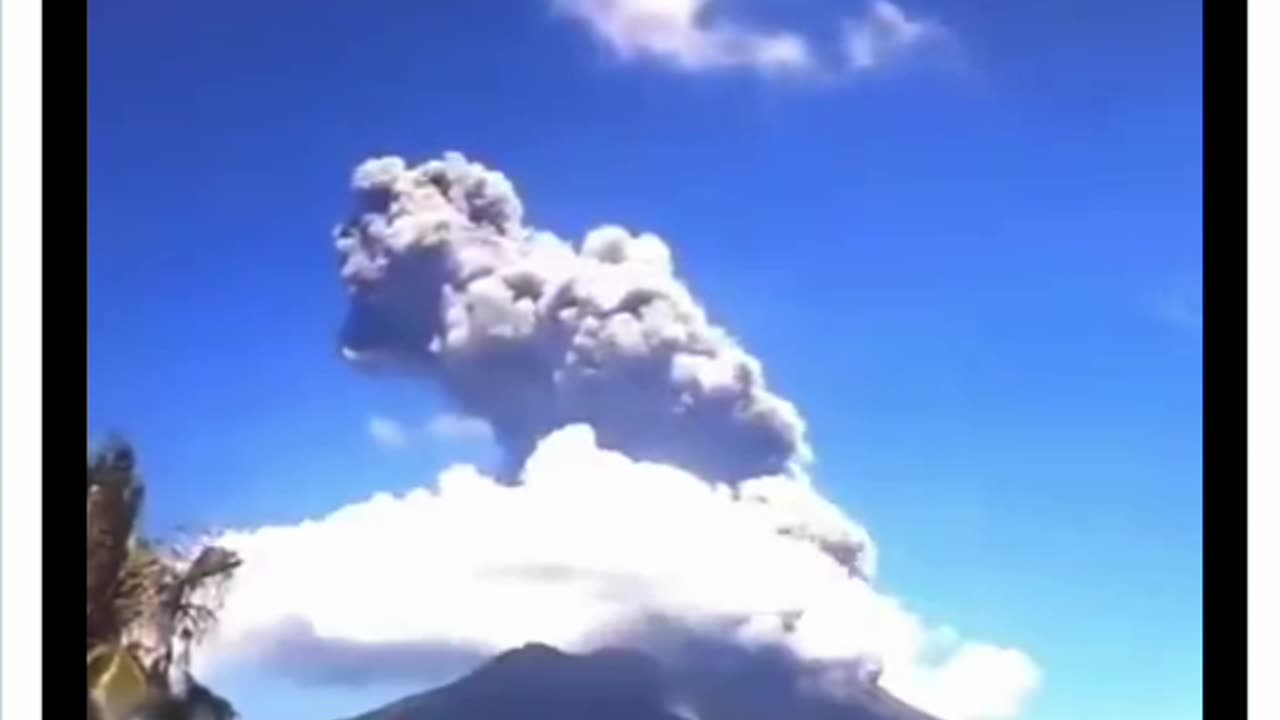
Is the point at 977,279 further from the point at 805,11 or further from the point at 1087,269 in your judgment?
the point at 805,11

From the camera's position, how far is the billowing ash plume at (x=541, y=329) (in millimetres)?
2471

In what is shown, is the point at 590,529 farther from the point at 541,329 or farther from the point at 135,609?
the point at 135,609

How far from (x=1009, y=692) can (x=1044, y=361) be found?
33cm

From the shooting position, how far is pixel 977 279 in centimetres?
249

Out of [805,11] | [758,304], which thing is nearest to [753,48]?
[805,11]

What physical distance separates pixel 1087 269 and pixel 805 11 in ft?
1.26

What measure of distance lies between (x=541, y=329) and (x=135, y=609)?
1.61ft

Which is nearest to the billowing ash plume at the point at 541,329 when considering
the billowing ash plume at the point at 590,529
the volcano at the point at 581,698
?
the billowing ash plume at the point at 590,529

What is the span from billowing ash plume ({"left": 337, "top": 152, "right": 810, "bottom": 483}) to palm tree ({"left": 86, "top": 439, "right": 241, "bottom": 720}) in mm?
270

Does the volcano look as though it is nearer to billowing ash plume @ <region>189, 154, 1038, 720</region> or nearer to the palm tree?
billowing ash plume @ <region>189, 154, 1038, 720</region>

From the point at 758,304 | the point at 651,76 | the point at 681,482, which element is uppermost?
the point at 651,76

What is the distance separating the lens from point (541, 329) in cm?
249

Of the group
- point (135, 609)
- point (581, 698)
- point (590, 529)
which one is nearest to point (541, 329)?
point (590, 529)

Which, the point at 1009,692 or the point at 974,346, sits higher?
the point at 974,346
